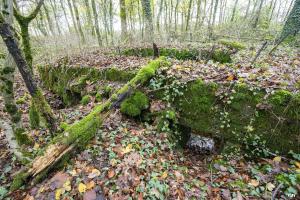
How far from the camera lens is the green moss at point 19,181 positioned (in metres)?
3.00

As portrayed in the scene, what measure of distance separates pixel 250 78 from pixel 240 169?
1977 millimetres

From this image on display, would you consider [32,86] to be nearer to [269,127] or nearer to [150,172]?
[150,172]

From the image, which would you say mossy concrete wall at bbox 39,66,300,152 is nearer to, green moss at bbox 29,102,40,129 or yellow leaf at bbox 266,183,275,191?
yellow leaf at bbox 266,183,275,191

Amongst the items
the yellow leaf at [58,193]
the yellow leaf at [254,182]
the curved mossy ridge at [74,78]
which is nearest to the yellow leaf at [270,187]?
the yellow leaf at [254,182]

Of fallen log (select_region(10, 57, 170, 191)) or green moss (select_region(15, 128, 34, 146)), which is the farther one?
green moss (select_region(15, 128, 34, 146))

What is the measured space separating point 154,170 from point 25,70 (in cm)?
281

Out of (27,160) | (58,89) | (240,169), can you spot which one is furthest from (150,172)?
(58,89)

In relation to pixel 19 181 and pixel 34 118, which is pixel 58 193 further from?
→ pixel 34 118

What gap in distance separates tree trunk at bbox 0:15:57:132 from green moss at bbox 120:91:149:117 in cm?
160

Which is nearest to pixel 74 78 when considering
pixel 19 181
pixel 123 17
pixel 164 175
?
pixel 19 181

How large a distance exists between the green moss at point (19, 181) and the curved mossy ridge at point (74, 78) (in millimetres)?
3466

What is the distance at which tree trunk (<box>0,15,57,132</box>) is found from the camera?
9.07 ft

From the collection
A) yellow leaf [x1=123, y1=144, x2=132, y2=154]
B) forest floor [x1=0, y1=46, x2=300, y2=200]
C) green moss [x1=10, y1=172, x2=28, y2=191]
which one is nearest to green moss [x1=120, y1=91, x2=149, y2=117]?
forest floor [x1=0, y1=46, x2=300, y2=200]

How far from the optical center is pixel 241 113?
12.7 ft
